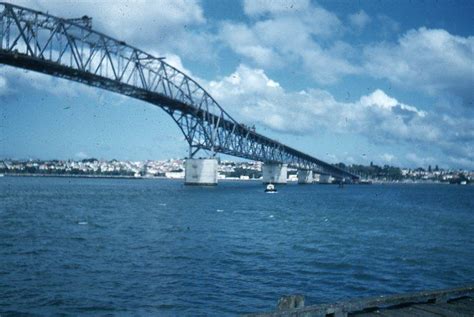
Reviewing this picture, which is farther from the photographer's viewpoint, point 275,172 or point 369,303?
point 275,172

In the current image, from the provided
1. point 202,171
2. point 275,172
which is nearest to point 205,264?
point 202,171

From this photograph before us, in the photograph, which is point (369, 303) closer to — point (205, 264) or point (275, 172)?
point (205, 264)

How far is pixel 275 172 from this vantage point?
138875 mm

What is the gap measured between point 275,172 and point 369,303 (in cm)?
13095

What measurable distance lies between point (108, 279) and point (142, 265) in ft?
8.03

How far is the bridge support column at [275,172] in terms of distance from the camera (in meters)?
138

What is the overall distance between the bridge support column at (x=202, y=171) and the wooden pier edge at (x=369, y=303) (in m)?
82.3

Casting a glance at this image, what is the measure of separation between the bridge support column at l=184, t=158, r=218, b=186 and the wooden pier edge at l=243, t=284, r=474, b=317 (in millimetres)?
82313

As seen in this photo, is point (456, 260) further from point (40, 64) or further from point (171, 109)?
point (171, 109)

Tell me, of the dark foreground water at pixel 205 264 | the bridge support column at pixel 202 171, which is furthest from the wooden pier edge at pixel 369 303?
the bridge support column at pixel 202 171

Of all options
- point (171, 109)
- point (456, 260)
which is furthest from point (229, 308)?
point (171, 109)

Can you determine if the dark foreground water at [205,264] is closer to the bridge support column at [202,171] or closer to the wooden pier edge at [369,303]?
the wooden pier edge at [369,303]

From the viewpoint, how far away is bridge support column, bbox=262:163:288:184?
138 metres

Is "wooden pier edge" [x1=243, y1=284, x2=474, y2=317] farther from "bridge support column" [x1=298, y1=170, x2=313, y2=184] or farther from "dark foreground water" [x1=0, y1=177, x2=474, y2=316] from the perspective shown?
"bridge support column" [x1=298, y1=170, x2=313, y2=184]
